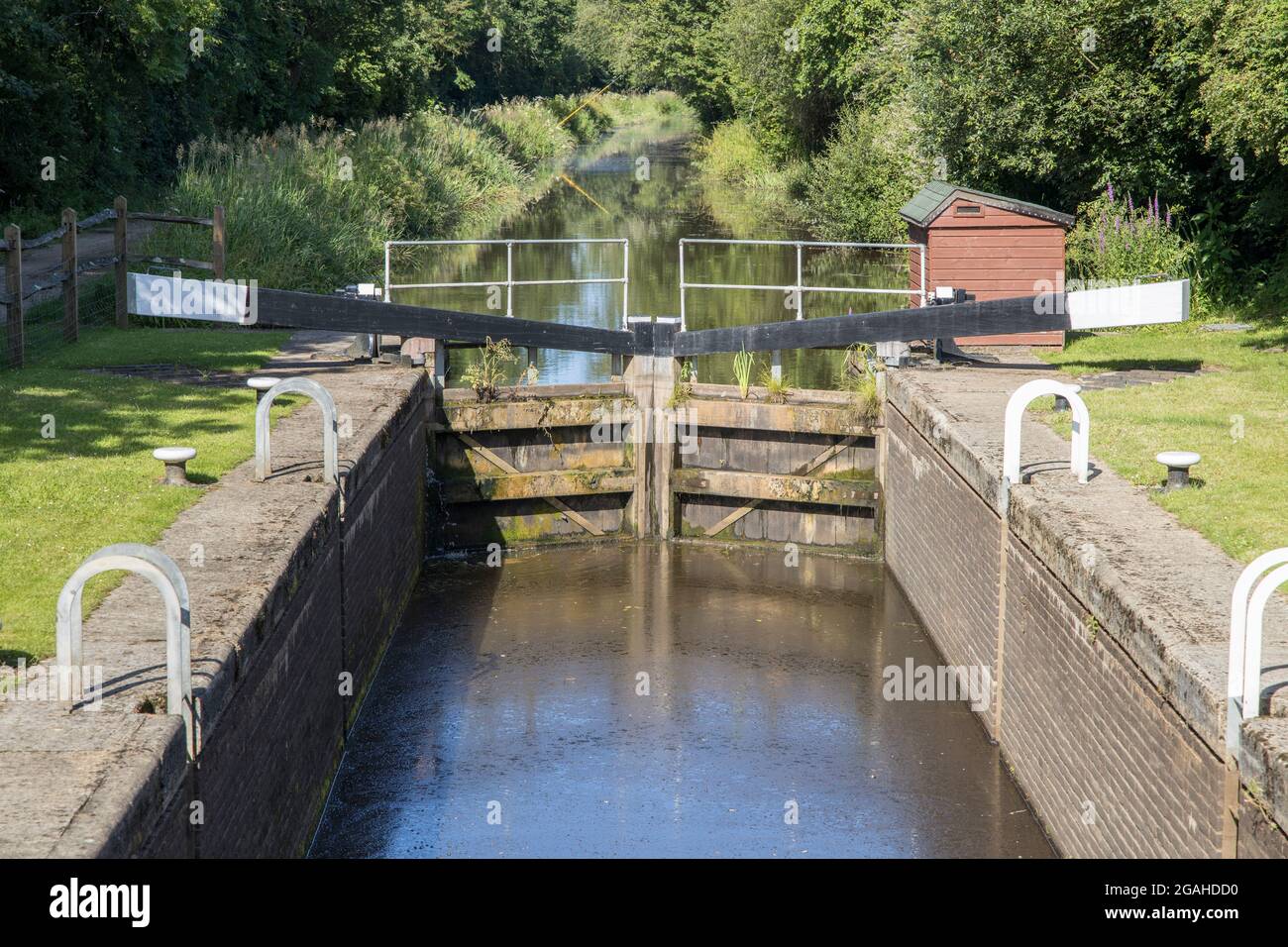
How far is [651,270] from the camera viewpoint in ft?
90.7

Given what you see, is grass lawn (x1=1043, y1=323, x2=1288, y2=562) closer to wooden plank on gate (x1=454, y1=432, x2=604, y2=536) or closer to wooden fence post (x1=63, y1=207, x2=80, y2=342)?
wooden plank on gate (x1=454, y1=432, x2=604, y2=536)

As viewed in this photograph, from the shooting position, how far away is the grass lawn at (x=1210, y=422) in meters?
8.74

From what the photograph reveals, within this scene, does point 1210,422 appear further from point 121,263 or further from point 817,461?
point 121,263

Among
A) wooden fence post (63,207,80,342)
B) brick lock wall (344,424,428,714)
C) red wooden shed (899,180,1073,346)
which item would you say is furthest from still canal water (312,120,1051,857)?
wooden fence post (63,207,80,342)

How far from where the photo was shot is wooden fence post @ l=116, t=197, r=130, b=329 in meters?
15.4

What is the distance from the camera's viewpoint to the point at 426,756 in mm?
9422

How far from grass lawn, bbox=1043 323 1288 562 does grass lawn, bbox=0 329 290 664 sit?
235 inches

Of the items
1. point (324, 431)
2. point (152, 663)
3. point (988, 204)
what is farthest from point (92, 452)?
point (988, 204)

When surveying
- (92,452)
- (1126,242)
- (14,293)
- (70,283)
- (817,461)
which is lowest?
(817,461)

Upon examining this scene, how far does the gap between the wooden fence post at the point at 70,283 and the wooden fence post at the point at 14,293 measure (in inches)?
39.8

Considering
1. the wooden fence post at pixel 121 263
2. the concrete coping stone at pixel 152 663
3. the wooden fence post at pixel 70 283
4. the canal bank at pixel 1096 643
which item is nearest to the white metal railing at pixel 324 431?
the concrete coping stone at pixel 152 663

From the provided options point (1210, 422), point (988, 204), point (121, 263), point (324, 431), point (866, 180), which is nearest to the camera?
point (324, 431)

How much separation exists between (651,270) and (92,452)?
18.1 m

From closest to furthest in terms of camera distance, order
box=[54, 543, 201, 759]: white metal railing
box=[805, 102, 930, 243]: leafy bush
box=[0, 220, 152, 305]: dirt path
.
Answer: box=[54, 543, 201, 759]: white metal railing, box=[0, 220, 152, 305]: dirt path, box=[805, 102, 930, 243]: leafy bush
